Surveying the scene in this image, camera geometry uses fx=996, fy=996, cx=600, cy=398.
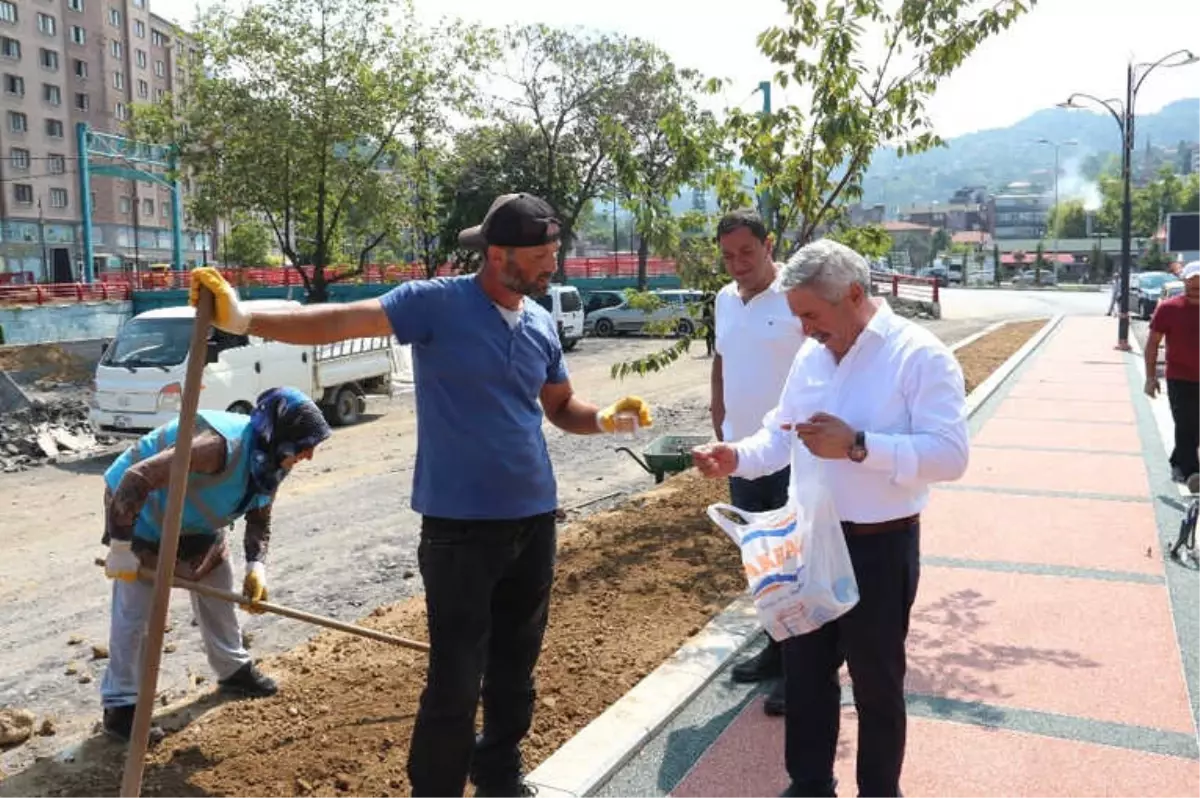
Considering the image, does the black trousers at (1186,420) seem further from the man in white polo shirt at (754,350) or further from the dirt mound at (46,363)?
A: the dirt mound at (46,363)

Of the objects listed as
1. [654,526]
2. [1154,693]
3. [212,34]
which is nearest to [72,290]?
[212,34]

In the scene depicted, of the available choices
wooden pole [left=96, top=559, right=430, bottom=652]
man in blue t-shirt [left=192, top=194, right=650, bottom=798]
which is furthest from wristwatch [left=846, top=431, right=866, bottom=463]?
wooden pole [left=96, top=559, right=430, bottom=652]

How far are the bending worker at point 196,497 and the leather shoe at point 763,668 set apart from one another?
196cm

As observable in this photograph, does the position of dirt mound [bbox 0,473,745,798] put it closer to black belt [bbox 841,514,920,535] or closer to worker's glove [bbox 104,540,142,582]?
worker's glove [bbox 104,540,142,582]

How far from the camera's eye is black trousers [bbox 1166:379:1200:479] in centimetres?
735

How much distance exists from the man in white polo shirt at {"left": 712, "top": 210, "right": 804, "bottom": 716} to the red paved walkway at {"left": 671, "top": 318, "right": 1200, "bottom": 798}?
0.64 m

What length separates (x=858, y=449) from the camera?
2.62 meters

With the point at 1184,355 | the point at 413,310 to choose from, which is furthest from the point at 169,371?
the point at 1184,355

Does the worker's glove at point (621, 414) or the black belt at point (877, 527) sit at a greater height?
the worker's glove at point (621, 414)

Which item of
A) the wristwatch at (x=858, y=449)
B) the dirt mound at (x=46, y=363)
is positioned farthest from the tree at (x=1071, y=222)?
the wristwatch at (x=858, y=449)

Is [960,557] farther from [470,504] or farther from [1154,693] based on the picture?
[470,504]

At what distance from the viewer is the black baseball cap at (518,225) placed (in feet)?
9.30

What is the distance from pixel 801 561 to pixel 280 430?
201 centimetres

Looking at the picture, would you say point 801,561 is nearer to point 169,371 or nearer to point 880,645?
point 880,645
